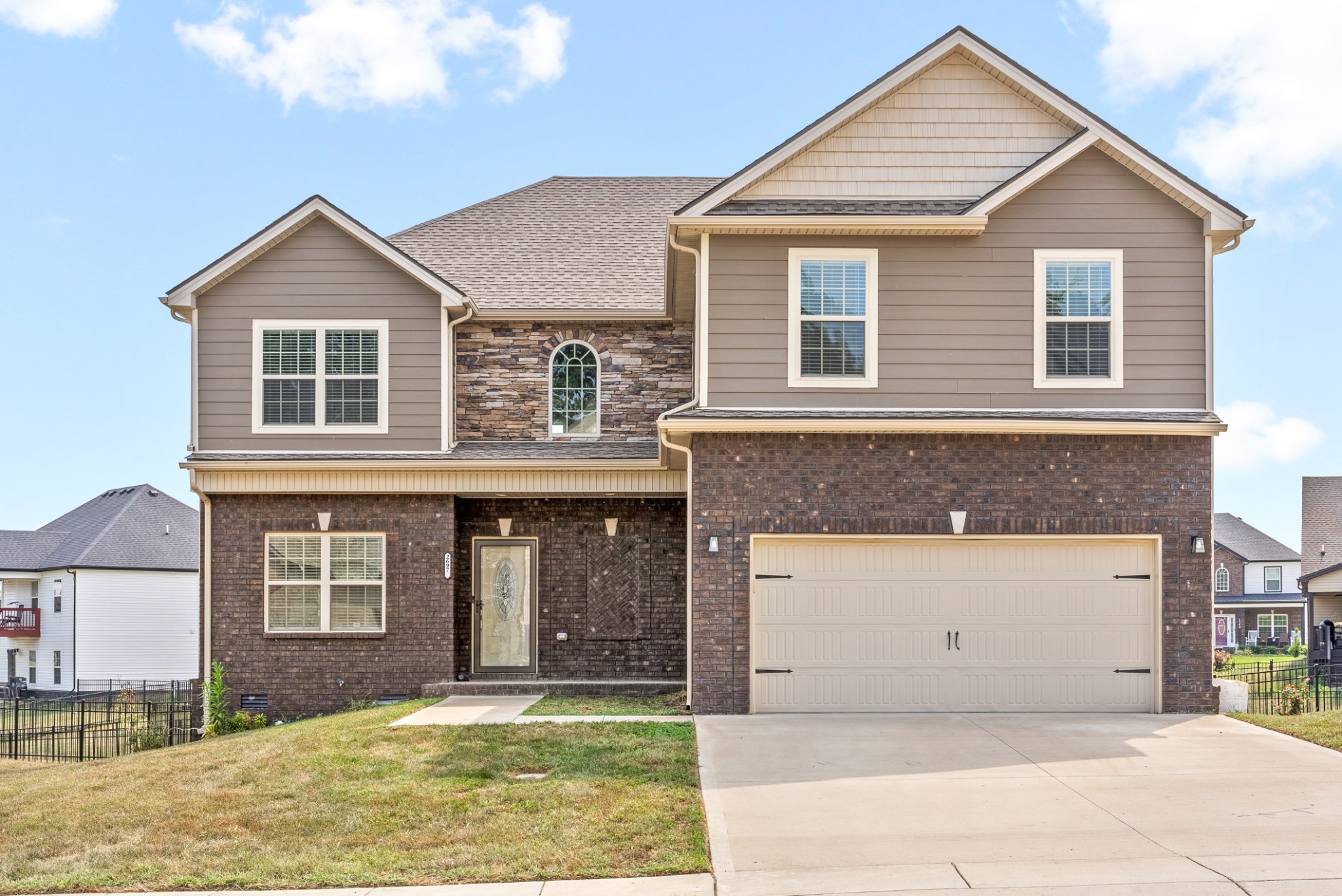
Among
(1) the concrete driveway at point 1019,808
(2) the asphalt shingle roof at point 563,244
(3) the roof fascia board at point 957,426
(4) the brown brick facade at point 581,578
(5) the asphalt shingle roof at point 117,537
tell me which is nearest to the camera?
(1) the concrete driveway at point 1019,808

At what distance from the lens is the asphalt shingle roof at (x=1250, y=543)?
177 feet

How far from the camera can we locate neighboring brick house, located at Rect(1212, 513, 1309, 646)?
52281 millimetres

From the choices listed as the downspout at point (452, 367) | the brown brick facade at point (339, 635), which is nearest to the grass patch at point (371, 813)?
the brown brick facade at point (339, 635)

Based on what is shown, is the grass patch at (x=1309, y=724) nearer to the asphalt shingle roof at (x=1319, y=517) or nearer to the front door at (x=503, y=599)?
the front door at (x=503, y=599)

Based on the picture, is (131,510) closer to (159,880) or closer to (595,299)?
(595,299)

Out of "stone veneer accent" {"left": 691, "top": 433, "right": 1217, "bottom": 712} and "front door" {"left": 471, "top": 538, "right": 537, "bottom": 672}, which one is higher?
"stone veneer accent" {"left": 691, "top": 433, "right": 1217, "bottom": 712}

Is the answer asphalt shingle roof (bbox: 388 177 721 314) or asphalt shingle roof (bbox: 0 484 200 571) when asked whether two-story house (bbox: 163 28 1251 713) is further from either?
asphalt shingle roof (bbox: 0 484 200 571)

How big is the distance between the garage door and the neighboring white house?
27.1 m

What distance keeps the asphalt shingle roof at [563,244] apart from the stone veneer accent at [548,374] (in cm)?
41

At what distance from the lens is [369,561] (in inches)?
616

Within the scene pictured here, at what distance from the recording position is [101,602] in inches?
1347

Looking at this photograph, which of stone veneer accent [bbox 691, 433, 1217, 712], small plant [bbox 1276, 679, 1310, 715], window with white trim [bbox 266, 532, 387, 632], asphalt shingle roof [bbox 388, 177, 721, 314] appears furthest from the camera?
asphalt shingle roof [bbox 388, 177, 721, 314]

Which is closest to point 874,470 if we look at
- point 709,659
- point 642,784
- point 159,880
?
point 709,659

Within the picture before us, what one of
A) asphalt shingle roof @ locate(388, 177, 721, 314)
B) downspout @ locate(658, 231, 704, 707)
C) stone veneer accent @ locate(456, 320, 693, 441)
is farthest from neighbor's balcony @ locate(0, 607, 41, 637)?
downspout @ locate(658, 231, 704, 707)
